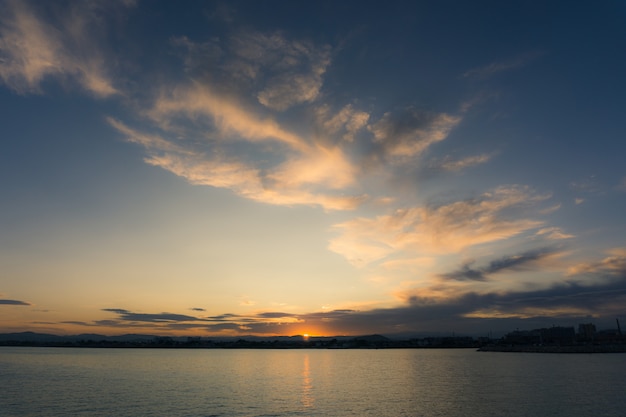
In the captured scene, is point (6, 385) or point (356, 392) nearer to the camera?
point (356, 392)

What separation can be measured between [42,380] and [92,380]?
10159 mm

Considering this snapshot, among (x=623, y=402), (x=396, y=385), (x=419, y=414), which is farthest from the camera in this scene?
(x=396, y=385)

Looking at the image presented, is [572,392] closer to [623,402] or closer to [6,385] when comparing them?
[623,402]

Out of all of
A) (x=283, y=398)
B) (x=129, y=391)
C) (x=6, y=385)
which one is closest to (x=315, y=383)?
(x=283, y=398)

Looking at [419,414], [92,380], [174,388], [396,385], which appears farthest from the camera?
[92,380]

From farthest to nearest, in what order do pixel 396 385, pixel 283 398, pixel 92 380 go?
pixel 92 380 → pixel 396 385 → pixel 283 398

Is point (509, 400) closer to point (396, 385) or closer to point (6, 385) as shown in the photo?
point (396, 385)

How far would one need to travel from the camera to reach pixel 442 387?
80.0 metres

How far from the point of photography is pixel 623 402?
2333 inches

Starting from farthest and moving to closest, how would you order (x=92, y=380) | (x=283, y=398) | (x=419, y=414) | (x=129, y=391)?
(x=92, y=380), (x=129, y=391), (x=283, y=398), (x=419, y=414)

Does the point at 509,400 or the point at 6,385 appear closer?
the point at 509,400

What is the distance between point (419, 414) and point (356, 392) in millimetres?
23550

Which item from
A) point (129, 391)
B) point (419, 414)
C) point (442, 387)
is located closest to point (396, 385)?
point (442, 387)

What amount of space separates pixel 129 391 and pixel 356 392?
40361mm
